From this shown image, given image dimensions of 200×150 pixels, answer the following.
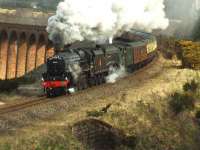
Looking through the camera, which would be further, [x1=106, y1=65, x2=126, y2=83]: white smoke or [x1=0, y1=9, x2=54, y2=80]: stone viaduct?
[x1=0, y1=9, x2=54, y2=80]: stone viaduct

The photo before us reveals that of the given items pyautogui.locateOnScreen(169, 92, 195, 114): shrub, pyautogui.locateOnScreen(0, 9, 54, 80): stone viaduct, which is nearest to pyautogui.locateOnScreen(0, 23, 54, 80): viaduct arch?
pyautogui.locateOnScreen(0, 9, 54, 80): stone viaduct

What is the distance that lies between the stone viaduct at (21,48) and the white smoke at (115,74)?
101ft

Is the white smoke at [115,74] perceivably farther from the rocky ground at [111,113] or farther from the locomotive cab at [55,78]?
the locomotive cab at [55,78]

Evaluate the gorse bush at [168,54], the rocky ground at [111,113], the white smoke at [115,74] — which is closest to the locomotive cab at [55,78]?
the rocky ground at [111,113]

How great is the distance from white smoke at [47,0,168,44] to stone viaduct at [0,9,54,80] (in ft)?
86.3

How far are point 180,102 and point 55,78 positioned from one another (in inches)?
316

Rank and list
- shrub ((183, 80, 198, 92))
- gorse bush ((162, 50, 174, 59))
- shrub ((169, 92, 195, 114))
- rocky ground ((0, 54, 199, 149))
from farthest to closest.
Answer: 1. gorse bush ((162, 50, 174, 59))
2. shrub ((183, 80, 198, 92))
3. shrub ((169, 92, 195, 114))
4. rocky ground ((0, 54, 199, 149))

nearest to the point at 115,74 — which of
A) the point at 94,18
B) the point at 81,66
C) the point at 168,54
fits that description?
the point at 94,18

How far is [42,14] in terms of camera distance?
104188 millimetres

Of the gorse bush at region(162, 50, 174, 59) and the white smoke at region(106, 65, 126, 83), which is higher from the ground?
the white smoke at region(106, 65, 126, 83)

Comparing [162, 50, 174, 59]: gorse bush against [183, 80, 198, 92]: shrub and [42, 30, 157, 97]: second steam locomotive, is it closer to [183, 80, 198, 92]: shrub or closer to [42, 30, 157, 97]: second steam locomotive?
[42, 30, 157, 97]: second steam locomotive

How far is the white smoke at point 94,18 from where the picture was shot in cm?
3369

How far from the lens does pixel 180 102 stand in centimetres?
2869

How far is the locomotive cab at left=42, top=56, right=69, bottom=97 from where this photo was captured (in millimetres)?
29938
